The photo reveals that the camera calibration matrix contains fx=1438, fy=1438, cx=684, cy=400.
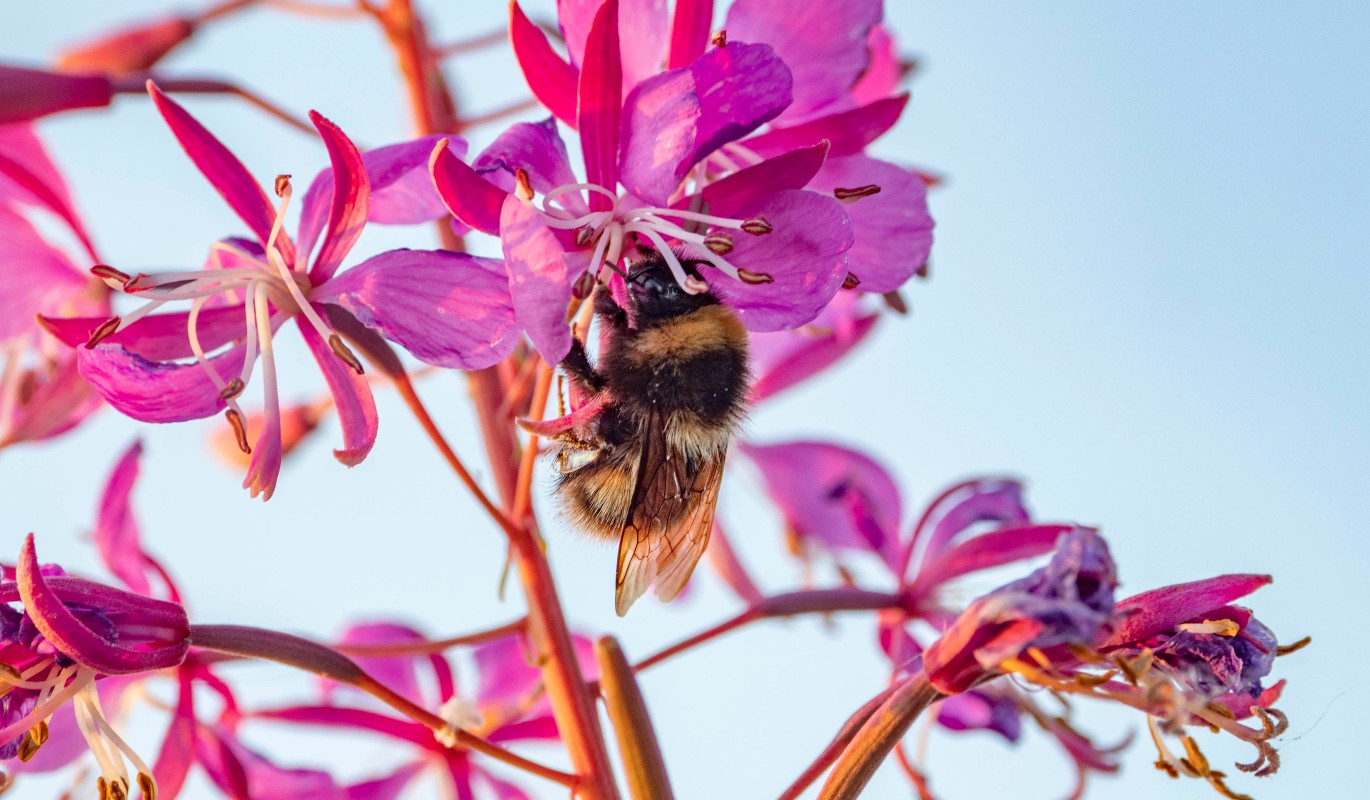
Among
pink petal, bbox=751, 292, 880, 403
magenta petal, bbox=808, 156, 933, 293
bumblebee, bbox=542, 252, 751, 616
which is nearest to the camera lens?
bumblebee, bbox=542, 252, 751, 616

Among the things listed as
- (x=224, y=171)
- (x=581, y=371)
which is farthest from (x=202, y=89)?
(x=581, y=371)

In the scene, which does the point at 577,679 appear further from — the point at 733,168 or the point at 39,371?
the point at 39,371

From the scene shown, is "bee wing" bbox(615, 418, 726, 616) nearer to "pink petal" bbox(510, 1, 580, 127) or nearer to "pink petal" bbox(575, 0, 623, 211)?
"pink petal" bbox(575, 0, 623, 211)

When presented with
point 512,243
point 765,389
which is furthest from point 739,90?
point 765,389

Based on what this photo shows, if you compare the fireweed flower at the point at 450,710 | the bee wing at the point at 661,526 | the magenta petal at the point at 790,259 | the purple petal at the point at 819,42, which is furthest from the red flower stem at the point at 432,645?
the purple petal at the point at 819,42

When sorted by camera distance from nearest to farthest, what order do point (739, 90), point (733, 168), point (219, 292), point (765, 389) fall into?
point (739, 90) → point (219, 292) → point (733, 168) → point (765, 389)

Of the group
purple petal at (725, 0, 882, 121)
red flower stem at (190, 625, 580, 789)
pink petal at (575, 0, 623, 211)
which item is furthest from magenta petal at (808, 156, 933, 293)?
red flower stem at (190, 625, 580, 789)

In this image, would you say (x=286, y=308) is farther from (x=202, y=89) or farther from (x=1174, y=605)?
(x=1174, y=605)
